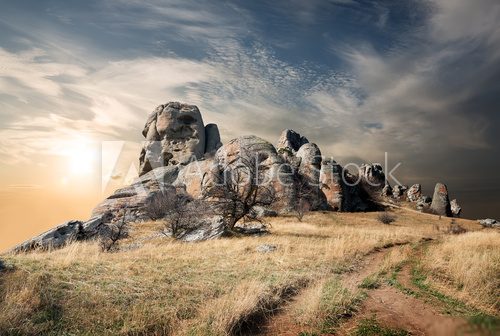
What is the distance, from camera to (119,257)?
49.2 ft

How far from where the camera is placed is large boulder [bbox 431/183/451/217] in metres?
59.9

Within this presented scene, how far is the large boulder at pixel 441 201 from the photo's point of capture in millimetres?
59875

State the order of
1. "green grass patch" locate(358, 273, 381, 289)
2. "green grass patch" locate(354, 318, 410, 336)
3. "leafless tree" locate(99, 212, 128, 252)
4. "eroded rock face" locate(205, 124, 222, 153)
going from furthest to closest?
"eroded rock face" locate(205, 124, 222, 153) < "leafless tree" locate(99, 212, 128, 252) < "green grass patch" locate(358, 273, 381, 289) < "green grass patch" locate(354, 318, 410, 336)

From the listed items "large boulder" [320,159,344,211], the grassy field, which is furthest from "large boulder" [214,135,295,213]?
the grassy field

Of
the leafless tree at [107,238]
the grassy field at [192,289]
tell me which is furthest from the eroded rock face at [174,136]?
the grassy field at [192,289]

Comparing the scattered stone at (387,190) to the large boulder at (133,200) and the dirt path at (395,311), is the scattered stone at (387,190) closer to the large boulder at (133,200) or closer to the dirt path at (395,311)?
the large boulder at (133,200)

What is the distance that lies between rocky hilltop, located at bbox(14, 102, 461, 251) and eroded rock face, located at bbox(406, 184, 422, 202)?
4.02 meters

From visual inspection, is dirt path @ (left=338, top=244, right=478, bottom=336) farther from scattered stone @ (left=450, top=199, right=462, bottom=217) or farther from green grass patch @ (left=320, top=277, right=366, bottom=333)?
scattered stone @ (left=450, top=199, right=462, bottom=217)

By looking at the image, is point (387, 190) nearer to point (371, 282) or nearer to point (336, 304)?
point (371, 282)

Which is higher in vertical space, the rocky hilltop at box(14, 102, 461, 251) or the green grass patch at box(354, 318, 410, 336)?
the rocky hilltop at box(14, 102, 461, 251)

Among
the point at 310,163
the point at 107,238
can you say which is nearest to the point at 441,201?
the point at 310,163

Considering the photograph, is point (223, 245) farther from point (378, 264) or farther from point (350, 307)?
point (350, 307)

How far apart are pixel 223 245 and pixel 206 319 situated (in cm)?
1100

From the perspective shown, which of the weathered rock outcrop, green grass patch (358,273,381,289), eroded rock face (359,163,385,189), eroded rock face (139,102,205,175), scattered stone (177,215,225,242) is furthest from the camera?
eroded rock face (359,163,385,189)
